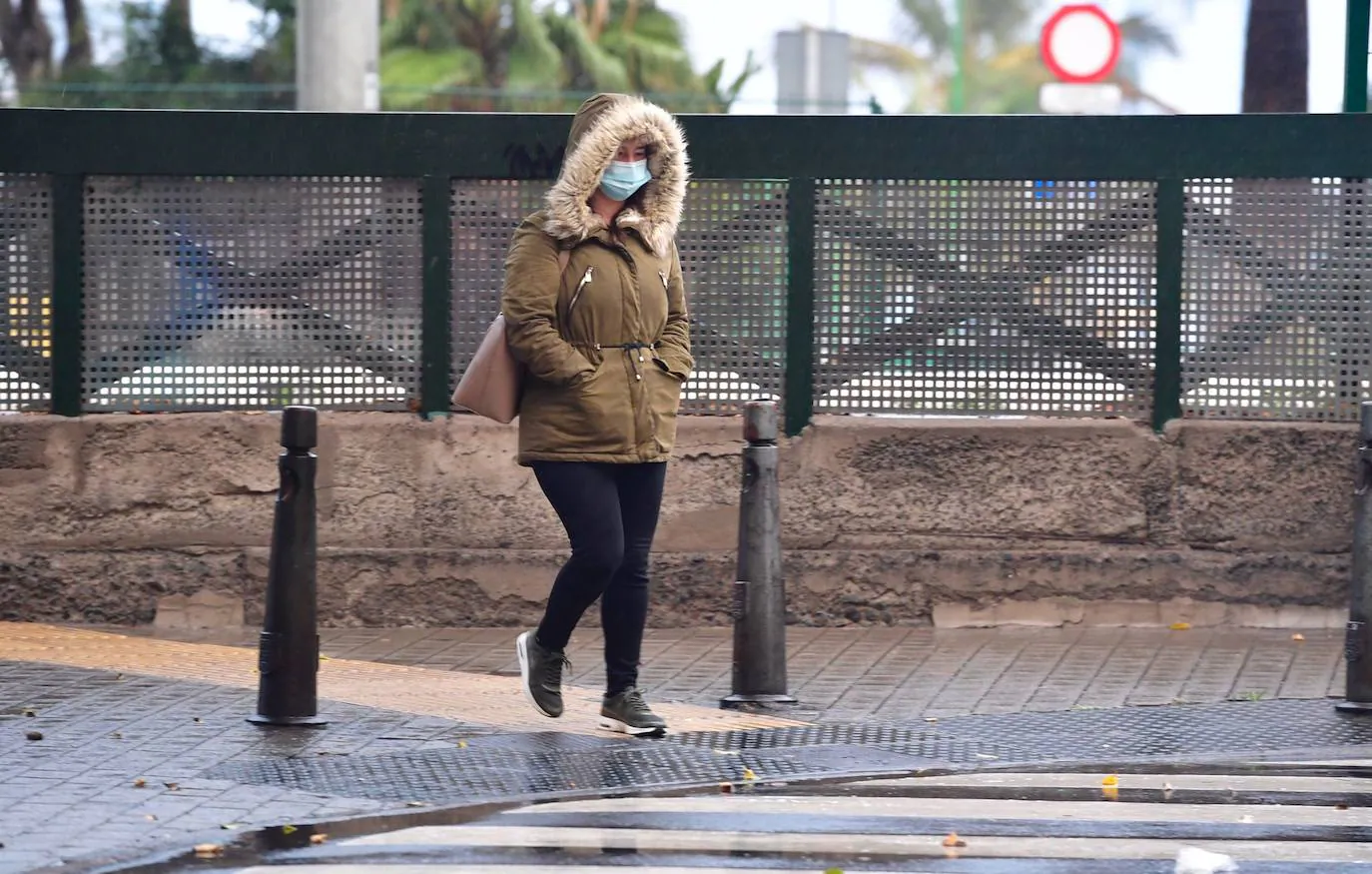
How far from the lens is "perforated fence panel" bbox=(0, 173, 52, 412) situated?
9391 mm

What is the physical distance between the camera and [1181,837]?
215 inches

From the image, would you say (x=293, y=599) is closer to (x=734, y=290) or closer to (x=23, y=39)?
(x=734, y=290)

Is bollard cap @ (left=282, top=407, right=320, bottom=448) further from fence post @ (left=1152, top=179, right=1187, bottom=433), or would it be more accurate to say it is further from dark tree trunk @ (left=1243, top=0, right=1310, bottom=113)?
dark tree trunk @ (left=1243, top=0, right=1310, bottom=113)

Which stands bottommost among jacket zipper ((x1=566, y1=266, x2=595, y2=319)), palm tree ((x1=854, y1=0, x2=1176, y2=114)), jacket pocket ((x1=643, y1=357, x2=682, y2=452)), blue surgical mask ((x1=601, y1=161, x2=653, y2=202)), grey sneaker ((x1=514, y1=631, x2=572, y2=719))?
grey sneaker ((x1=514, y1=631, x2=572, y2=719))

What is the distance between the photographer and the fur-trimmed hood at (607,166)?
6.72 m

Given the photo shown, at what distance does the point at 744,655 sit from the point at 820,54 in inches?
612

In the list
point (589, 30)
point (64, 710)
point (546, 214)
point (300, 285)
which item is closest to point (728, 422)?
point (300, 285)

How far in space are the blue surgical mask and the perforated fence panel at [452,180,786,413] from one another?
2560 millimetres

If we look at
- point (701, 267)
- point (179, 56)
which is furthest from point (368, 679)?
point (179, 56)

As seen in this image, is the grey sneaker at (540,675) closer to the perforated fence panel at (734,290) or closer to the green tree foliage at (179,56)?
the perforated fence panel at (734,290)

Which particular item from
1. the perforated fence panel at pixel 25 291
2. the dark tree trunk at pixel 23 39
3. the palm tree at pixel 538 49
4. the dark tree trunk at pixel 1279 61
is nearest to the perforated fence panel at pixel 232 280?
the perforated fence panel at pixel 25 291

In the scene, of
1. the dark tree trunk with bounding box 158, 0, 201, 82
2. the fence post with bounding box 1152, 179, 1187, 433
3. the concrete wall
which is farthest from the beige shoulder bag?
the dark tree trunk with bounding box 158, 0, 201, 82

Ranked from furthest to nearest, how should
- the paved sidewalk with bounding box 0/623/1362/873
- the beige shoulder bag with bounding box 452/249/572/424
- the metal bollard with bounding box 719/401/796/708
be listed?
the metal bollard with bounding box 719/401/796/708 < the beige shoulder bag with bounding box 452/249/572/424 < the paved sidewalk with bounding box 0/623/1362/873

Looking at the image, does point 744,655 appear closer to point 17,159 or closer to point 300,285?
point 300,285
